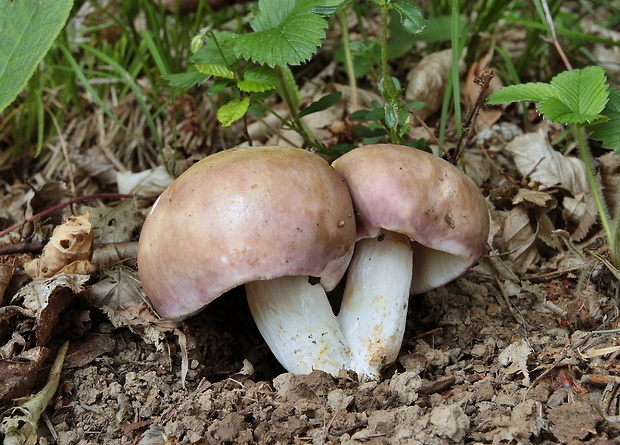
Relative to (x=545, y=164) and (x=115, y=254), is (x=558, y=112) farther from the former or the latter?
(x=115, y=254)

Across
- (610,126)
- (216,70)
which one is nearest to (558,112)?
(610,126)

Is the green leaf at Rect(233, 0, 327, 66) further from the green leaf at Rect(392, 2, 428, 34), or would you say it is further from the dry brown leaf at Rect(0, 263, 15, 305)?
the dry brown leaf at Rect(0, 263, 15, 305)

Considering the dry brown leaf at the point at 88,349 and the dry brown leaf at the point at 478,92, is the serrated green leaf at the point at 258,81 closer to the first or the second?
the dry brown leaf at the point at 88,349

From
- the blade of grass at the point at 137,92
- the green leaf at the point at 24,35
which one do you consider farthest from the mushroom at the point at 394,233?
the blade of grass at the point at 137,92

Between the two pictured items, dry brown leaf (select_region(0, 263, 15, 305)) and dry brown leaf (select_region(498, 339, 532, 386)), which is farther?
dry brown leaf (select_region(0, 263, 15, 305))

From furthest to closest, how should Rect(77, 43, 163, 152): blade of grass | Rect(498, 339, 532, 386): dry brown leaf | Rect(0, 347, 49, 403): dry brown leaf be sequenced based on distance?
1. Rect(77, 43, 163, 152): blade of grass
2. Rect(498, 339, 532, 386): dry brown leaf
3. Rect(0, 347, 49, 403): dry brown leaf

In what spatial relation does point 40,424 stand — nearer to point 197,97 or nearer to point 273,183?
point 273,183

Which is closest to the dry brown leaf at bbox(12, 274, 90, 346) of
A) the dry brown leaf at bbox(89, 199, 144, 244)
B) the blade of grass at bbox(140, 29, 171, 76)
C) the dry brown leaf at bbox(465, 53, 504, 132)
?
the dry brown leaf at bbox(89, 199, 144, 244)
